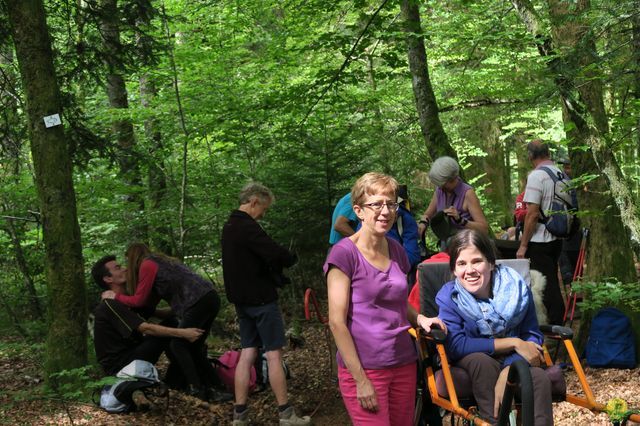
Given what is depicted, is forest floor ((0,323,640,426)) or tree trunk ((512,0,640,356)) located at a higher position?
tree trunk ((512,0,640,356))

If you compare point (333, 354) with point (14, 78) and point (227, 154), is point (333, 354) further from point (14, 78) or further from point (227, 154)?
point (14, 78)

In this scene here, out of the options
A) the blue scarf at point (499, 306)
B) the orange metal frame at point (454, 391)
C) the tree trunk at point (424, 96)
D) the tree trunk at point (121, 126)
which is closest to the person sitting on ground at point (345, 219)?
the orange metal frame at point (454, 391)

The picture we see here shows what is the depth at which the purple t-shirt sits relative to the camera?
3.19m

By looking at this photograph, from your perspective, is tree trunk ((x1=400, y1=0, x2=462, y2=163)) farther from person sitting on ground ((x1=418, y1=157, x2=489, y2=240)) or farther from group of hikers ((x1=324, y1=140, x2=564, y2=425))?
group of hikers ((x1=324, y1=140, x2=564, y2=425))

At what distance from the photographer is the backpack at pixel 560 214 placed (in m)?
6.72

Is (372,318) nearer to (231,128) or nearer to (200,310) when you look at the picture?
(200,310)

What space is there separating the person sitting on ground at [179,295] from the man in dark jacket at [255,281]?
0.72 metres

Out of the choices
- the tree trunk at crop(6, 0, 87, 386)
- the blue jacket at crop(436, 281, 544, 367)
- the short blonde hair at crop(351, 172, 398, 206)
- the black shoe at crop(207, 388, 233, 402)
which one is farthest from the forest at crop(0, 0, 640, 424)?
the short blonde hair at crop(351, 172, 398, 206)

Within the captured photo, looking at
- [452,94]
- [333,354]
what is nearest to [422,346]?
[333,354]

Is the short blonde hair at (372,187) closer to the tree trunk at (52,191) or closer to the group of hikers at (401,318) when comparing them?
the group of hikers at (401,318)

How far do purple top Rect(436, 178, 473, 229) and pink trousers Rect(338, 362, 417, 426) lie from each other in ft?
10.1

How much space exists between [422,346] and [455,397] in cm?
42

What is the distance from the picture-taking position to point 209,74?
32.7 ft

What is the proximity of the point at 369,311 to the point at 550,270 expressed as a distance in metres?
4.33
